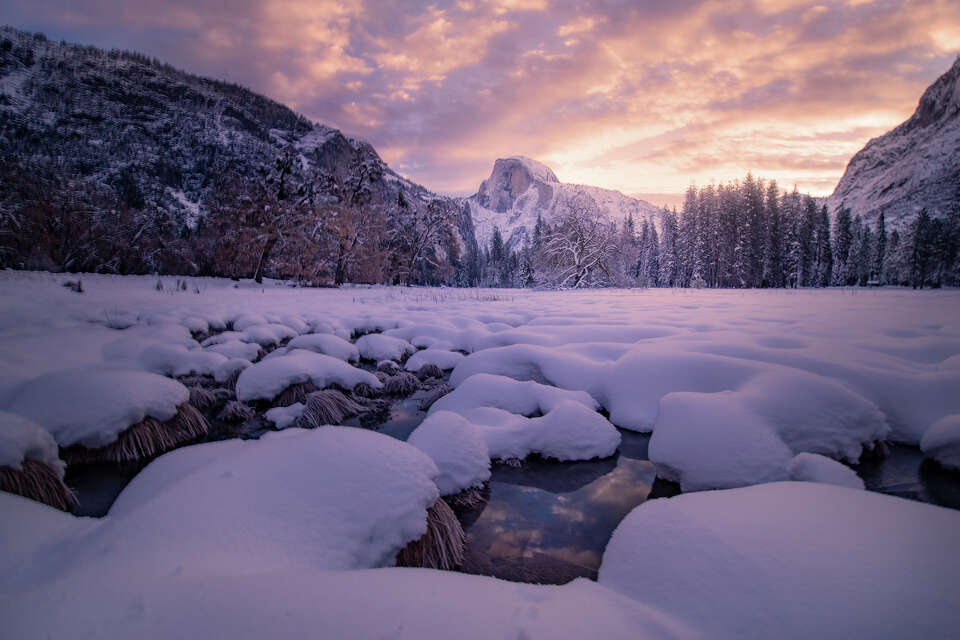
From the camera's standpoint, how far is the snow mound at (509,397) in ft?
13.2

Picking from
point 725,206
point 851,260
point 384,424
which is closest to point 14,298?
point 384,424

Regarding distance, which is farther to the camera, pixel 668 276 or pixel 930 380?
pixel 668 276

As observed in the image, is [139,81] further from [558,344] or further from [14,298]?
[558,344]

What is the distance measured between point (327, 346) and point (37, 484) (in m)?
4.15

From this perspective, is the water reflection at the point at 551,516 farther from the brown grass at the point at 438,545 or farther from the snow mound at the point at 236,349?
the snow mound at the point at 236,349

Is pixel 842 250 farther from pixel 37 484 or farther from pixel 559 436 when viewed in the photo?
pixel 37 484

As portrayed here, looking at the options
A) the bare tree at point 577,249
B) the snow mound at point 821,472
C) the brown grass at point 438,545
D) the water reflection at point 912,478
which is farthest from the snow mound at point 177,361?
the bare tree at point 577,249

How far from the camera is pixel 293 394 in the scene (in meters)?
4.69

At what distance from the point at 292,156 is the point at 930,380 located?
24.1 metres

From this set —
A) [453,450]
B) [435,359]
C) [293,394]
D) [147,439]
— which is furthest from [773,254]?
[147,439]

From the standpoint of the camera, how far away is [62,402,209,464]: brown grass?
3023 mm

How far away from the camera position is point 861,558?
1236mm

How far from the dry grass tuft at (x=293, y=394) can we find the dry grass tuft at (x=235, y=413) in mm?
339

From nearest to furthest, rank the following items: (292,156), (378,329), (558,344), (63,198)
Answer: (558,344) < (378,329) < (63,198) < (292,156)
